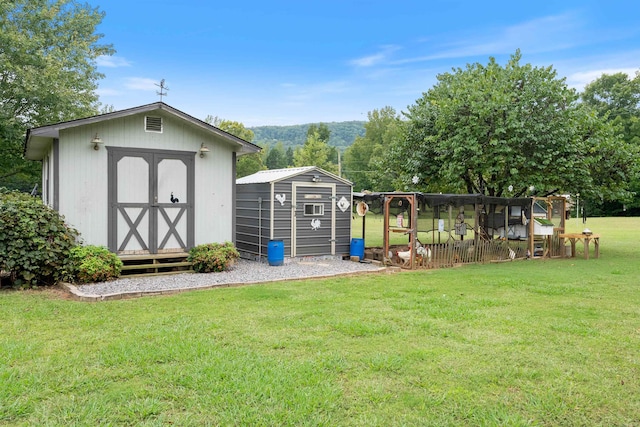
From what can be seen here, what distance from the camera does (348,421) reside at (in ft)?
10.4

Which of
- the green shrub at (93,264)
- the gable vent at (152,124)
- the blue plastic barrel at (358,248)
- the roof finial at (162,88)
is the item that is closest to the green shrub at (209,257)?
the green shrub at (93,264)

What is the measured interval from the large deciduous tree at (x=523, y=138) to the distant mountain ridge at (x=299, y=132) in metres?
87.7

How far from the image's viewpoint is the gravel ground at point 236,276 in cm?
774

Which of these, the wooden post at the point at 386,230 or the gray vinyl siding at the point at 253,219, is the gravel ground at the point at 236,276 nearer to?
the wooden post at the point at 386,230

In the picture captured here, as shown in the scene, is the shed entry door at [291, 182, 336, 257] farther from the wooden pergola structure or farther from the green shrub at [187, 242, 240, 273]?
the green shrub at [187, 242, 240, 273]

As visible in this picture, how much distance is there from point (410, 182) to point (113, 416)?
13.5 m

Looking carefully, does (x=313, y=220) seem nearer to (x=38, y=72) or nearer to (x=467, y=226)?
(x=467, y=226)

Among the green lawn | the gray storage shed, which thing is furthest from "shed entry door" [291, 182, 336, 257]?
the green lawn

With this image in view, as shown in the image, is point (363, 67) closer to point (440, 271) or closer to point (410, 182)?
point (410, 182)

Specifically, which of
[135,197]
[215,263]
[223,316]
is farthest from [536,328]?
[135,197]

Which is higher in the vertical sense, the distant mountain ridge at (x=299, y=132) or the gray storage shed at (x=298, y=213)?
the distant mountain ridge at (x=299, y=132)

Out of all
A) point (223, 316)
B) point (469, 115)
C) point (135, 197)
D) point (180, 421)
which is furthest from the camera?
point (469, 115)

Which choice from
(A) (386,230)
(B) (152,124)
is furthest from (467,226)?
(B) (152,124)

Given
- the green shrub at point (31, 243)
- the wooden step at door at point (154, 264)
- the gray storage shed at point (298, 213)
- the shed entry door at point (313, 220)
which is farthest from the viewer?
the shed entry door at point (313, 220)
